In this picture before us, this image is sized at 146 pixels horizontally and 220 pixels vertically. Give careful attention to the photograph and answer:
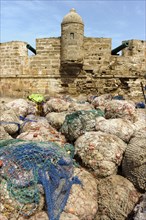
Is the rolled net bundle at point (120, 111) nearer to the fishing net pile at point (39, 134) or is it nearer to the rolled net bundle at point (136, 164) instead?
the fishing net pile at point (39, 134)

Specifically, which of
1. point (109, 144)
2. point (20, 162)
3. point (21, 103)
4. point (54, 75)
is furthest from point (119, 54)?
point (20, 162)

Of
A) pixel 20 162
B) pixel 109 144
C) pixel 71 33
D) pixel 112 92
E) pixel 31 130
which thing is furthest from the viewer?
pixel 112 92

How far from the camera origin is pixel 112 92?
9680mm

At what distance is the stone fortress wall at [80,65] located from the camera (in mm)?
9195

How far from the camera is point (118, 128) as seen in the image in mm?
4594

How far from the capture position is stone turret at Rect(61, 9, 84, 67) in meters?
9.02

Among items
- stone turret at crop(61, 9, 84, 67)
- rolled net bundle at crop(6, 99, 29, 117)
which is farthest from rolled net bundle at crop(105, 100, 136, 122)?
stone turret at crop(61, 9, 84, 67)

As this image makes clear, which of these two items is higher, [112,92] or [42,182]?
[112,92]

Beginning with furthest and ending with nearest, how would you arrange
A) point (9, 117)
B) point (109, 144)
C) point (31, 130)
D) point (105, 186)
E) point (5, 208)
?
point (9, 117), point (31, 130), point (109, 144), point (105, 186), point (5, 208)

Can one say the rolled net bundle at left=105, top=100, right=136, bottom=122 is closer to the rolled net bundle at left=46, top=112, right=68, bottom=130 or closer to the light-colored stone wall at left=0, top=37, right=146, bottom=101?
the rolled net bundle at left=46, top=112, right=68, bottom=130

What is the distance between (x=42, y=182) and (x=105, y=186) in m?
0.95

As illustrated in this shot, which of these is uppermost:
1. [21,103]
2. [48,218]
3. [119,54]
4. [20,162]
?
[119,54]

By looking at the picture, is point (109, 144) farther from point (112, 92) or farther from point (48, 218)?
point (112, 92)

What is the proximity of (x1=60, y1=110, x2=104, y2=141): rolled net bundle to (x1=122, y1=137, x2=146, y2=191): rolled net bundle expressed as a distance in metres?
1.15
